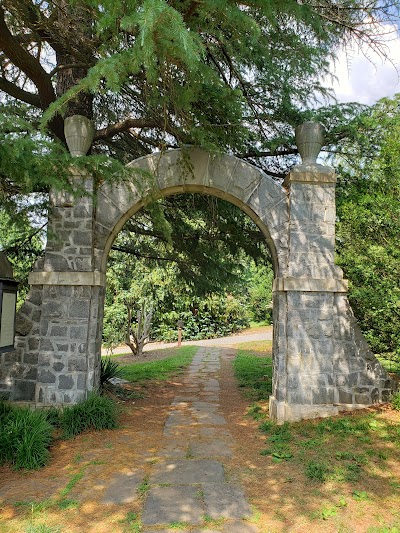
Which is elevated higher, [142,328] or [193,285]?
[193,285]

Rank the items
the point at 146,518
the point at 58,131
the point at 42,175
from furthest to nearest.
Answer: the point at 58,131 → the point at 42,175 → the point at 146,518

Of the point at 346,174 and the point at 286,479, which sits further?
the point at 346,174

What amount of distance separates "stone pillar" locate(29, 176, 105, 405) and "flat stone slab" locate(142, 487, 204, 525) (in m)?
2.25

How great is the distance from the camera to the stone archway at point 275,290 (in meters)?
5.31

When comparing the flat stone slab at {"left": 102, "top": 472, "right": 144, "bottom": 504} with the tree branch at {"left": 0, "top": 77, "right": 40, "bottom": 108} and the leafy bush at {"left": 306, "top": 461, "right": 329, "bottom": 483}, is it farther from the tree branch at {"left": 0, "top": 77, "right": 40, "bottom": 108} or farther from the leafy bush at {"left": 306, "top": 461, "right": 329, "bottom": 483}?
the tree branch at {"left": 0, "top": 77, "right": 40, "bottom": 108}

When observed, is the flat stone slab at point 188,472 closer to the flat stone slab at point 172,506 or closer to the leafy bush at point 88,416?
the flat stone slab at point 172,506

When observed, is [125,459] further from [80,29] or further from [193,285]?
[80,29]

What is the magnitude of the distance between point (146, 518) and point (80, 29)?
5283 mm

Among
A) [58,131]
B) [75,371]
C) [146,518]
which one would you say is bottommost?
[146,518]

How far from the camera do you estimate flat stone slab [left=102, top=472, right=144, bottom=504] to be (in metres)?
3.31

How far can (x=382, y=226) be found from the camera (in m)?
5.75

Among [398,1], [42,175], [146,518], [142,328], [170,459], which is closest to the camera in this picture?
[146,518]

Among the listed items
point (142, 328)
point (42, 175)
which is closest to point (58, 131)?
point (42, 175)

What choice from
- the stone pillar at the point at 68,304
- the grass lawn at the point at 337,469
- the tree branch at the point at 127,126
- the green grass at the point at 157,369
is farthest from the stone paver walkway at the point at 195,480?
the tree branch at the point at 127,126
